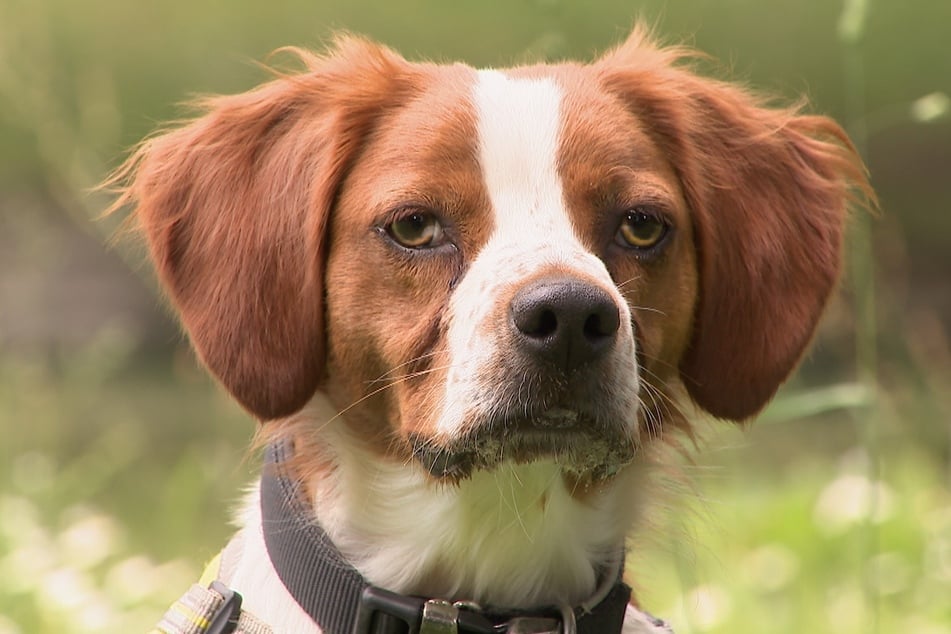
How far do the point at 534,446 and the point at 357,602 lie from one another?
1.47 ft

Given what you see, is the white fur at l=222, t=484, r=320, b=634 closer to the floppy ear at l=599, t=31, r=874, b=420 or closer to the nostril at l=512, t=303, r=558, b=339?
the nostril at l=512, t=303, r=558, b=339

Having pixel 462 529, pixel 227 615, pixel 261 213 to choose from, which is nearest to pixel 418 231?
pixel 261 213

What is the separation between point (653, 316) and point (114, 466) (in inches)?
124

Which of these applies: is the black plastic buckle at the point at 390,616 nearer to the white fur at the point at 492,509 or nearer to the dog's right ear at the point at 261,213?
the white fur at the point at 492,509

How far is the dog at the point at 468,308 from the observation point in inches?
112

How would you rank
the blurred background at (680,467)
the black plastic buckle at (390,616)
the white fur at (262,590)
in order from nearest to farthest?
the black plastic buckle at (390,616), the white fur at (262,590), the blurred background at (680,467)

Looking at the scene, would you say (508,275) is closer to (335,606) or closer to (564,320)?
(564,320)

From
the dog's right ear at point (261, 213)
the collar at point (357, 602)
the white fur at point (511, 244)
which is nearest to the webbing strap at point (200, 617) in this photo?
the collar at point (357, 602)

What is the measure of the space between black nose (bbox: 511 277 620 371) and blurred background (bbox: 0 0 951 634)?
29.0 inches

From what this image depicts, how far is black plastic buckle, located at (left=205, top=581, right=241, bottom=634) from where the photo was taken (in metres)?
2.92

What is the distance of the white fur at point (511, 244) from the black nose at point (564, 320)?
4 cm

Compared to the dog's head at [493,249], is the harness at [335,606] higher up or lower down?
lower down

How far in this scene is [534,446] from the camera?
2873 mm

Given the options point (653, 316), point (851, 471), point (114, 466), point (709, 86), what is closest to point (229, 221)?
point (653, 316)
